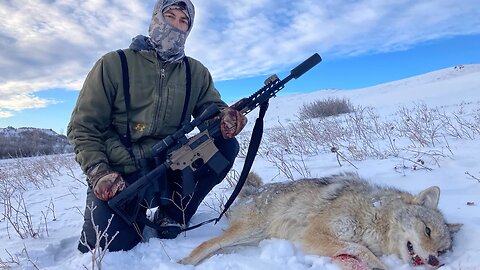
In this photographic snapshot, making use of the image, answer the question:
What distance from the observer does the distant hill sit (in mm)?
23480

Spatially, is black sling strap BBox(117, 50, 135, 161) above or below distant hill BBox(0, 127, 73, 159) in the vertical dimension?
above

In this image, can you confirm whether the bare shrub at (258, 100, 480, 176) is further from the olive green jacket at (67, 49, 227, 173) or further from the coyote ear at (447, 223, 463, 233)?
the olive green jacket at (67, 49, 227, 173)

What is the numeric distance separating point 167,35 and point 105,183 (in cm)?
171

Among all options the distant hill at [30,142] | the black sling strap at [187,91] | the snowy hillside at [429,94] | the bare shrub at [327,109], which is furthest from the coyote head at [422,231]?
the distant hill at [30,142]

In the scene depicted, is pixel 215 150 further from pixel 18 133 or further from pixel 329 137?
pixel 18 133

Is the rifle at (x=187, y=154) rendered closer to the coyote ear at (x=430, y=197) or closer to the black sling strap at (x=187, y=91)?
the black sling strap at (x=187, y=91)

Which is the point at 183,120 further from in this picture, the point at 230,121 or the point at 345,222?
the point at 345,222

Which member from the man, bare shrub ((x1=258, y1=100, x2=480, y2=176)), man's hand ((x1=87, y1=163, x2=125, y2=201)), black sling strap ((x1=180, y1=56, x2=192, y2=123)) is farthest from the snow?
black sling strap ((x1=180, y1=56, x2=192, y2=123))

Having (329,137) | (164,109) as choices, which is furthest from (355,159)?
(164,109)

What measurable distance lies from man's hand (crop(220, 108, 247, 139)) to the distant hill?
2195cm

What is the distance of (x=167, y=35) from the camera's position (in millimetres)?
4117

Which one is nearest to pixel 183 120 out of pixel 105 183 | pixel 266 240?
pixel 105 183

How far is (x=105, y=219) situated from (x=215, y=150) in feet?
4.21

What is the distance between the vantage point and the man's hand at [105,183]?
11.3 ft
